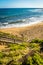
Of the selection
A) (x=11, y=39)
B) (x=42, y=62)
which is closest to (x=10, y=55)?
(x=42, y=62)

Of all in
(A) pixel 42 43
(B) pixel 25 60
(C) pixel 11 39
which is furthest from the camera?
(C) pixel 11 39

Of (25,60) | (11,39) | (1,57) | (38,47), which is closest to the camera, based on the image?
(25,60)

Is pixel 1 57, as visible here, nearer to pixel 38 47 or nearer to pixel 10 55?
pixel 10 55

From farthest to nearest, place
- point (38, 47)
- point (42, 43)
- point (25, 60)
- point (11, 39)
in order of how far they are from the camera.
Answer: point (11, 39)
point (42, 43)
point (38, 47)
point (25, 60)

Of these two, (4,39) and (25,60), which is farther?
(4,39)

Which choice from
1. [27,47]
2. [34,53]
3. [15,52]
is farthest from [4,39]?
[34,53]

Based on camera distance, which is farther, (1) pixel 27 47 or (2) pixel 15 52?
(1) pixel 27 47

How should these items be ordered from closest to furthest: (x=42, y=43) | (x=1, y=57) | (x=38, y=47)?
(x=1, y=57), (x=38, y=47), (x=42, y=43)

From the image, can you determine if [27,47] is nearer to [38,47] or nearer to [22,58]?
[38,47]

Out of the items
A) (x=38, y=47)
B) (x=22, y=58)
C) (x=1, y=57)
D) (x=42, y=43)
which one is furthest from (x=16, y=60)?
(x=42, y=43)
